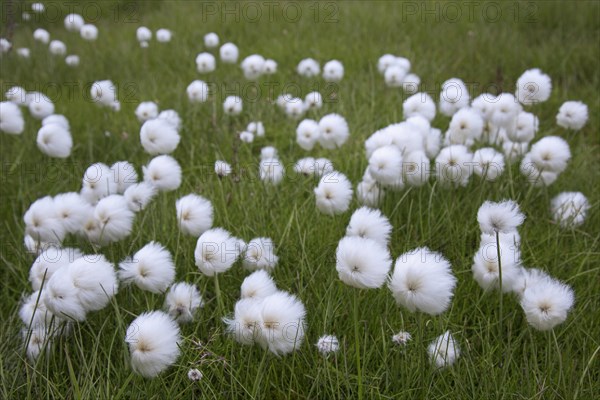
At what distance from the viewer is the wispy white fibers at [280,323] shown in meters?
1.47

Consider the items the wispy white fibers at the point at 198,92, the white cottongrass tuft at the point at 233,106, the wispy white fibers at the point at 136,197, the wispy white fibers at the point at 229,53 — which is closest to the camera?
the wispy white fibers at the point at 136,197

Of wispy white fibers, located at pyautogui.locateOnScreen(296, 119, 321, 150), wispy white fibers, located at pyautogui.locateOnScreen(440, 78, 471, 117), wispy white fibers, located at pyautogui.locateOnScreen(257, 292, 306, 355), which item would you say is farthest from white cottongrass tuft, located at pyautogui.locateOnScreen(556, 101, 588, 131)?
wispy white fibers, located at pyautogui.locateOnScreen(257, 292, 306, 355)

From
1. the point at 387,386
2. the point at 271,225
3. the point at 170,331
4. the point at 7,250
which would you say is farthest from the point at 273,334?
the point at 7,250

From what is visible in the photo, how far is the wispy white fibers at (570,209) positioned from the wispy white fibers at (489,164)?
11.8 inches

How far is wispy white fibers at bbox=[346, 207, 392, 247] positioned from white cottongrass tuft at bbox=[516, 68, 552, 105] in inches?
60.8

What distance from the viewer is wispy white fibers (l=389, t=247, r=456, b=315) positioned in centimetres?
141

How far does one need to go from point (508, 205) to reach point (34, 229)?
1668 millimetres

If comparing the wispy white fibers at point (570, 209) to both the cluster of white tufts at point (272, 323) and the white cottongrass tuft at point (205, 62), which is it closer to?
the cluster of white tufts at point (272, 323)

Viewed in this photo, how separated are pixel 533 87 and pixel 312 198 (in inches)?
51.6

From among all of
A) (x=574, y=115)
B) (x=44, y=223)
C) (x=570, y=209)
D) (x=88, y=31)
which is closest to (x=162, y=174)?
(x=44, y=223)

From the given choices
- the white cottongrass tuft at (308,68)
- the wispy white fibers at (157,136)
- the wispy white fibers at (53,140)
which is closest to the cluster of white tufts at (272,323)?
the wispy white fibers at (157,136)

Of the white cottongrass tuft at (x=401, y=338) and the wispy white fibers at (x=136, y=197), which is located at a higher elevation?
the wispy white fibers at (x=136, y=197)

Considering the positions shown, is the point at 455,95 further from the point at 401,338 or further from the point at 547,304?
the point at 401,338

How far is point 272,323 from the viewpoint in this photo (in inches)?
58.1
